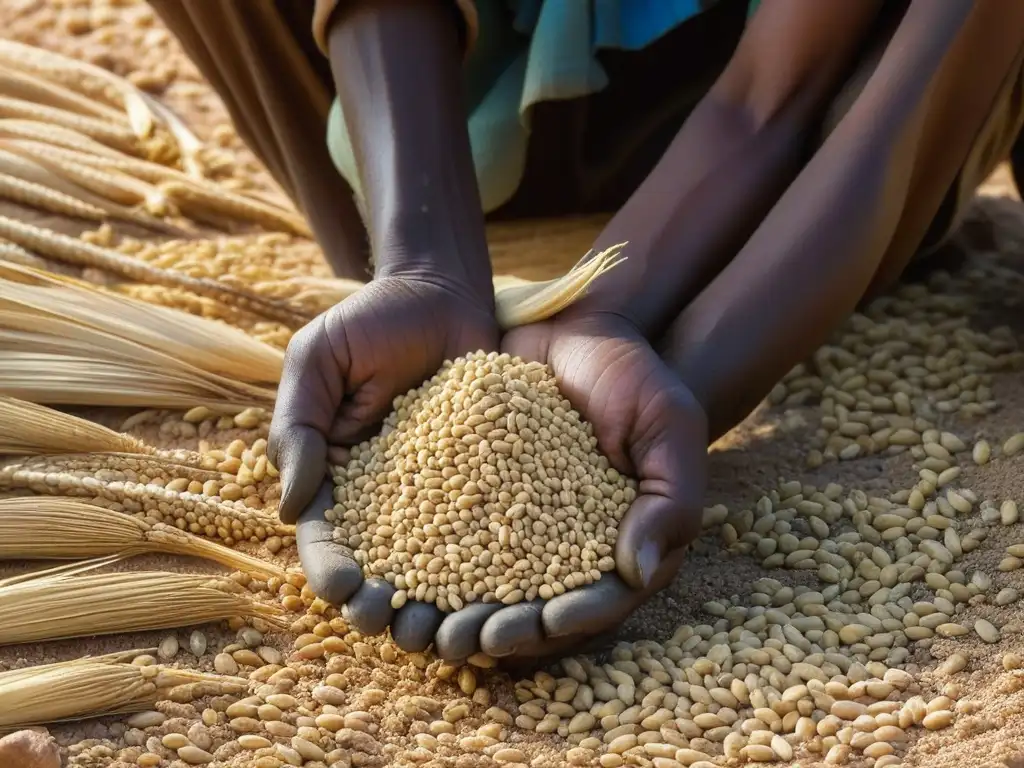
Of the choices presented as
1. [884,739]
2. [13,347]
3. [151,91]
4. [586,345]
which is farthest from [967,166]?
[151,91]

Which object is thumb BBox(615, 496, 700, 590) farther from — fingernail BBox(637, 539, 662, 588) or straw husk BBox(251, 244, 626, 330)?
straw husk BBox(251, 244, 626, 330)

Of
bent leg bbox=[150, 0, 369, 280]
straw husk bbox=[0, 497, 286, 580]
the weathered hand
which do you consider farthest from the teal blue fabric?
straw husk bbox=[0, 497, 286, 580]

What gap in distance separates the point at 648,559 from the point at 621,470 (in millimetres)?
183

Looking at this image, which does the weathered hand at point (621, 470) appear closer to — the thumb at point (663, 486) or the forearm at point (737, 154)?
the thumb at point (663, 486)

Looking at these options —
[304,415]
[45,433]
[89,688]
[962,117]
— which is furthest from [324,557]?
[962,117]

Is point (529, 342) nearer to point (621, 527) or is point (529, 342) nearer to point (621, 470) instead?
point (621, 470)

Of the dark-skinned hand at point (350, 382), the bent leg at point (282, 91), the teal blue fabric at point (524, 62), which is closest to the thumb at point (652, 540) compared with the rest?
the dark-skinned hand at point (350, 382)

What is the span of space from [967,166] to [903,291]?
1.41 feet

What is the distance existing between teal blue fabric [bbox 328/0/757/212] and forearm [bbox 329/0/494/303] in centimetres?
22

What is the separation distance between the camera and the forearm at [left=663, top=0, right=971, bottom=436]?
1.88 m

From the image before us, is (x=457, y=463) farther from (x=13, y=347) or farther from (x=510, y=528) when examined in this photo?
(x=13, y=347)

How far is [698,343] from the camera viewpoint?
6.12ft

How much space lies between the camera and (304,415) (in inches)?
68.3

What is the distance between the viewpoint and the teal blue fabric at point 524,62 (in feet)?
7.63
